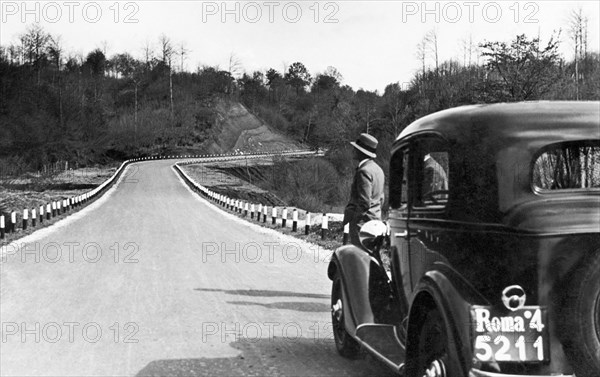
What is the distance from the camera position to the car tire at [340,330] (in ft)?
19.8

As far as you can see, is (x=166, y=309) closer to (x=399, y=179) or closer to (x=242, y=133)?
(x=399, y=179)

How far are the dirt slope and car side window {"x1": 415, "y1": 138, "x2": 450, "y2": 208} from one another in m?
105

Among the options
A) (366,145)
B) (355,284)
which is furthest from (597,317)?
(366,145)

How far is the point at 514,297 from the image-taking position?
345 cm

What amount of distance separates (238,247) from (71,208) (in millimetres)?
17602

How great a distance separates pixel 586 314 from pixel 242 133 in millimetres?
118160

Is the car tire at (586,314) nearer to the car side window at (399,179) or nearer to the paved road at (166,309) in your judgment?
the car side window at (399,179)

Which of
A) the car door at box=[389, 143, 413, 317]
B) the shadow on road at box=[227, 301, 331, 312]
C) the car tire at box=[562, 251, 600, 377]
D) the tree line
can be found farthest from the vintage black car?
the tree line

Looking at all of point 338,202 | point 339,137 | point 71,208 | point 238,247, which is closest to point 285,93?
point 339,137

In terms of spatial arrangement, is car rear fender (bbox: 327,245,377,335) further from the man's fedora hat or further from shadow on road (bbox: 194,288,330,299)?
shadow on road (bbox: 194,288,330,299)

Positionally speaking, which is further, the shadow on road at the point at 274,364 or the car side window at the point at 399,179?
the shadow on road at the point at 274,364

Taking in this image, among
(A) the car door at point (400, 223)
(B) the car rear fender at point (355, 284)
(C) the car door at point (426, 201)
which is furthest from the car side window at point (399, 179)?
(B) the car rear fender at point (355, 284)

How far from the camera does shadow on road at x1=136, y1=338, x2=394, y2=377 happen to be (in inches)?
223

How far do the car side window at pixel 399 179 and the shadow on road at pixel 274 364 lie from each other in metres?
1.49
